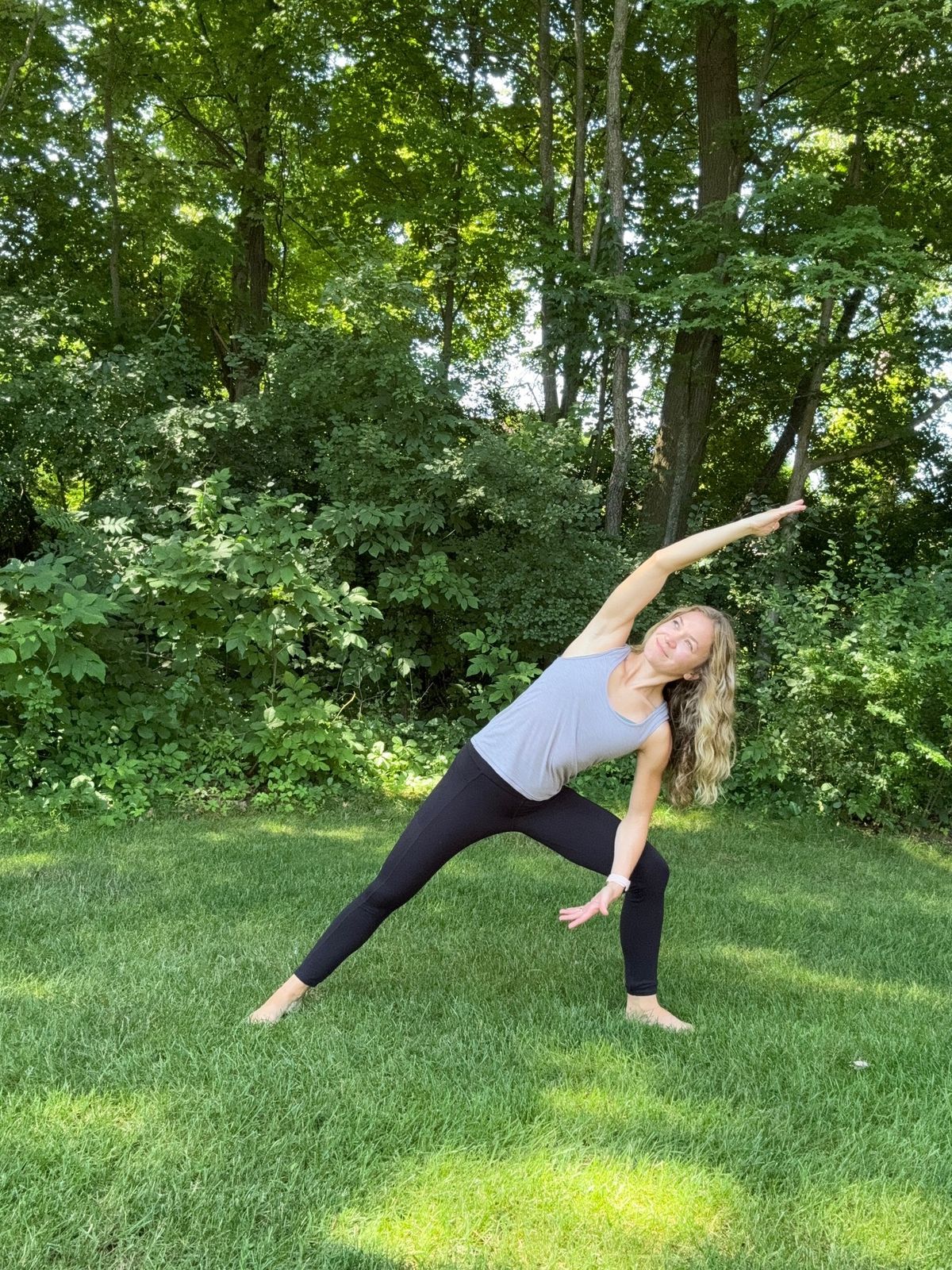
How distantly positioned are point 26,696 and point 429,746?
133 inches

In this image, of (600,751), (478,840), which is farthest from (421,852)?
(600,751)

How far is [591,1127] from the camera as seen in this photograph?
2.72 m

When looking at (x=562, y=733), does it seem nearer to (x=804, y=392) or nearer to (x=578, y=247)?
(x=578, y=247)

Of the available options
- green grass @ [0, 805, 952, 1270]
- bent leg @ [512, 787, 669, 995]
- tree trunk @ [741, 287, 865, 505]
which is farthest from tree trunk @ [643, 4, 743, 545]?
bent leg @ [512, 787, 669, 995]

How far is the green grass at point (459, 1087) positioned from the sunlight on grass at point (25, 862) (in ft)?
0.09

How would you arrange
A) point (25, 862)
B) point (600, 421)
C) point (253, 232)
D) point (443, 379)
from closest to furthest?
point (25, 862)
point (443, 379)
point (600, 421)
point (253, 232)

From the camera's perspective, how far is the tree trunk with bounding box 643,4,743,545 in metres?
10.5

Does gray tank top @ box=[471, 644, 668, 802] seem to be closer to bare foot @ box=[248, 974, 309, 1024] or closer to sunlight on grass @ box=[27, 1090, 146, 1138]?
bare foot @ box=[248, 974, 309, 1024]

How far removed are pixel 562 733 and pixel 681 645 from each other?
52cm

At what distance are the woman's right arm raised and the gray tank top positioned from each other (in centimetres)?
11

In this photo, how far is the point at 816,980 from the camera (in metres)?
4.01

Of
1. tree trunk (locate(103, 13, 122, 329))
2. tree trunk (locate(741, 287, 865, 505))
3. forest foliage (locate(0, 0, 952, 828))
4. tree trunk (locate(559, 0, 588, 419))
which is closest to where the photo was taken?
forest foliage (locate(0, 0, 952, 828))

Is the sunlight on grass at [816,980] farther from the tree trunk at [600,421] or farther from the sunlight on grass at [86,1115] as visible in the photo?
the tree trunk at [600,421]

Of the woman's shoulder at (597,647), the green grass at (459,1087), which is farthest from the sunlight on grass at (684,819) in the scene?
the woman's shoulder at (597,647)
